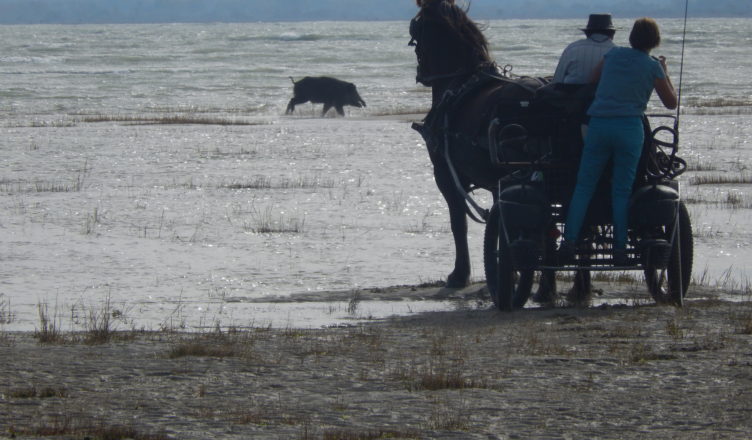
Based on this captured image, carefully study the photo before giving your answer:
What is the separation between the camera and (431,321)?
743 centimetres

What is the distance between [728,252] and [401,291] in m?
3.14

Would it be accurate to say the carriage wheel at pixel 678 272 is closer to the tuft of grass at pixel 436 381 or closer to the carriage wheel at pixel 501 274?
the carriage wheel at pixel 501 274

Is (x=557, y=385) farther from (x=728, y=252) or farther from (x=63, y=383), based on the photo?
(x=728, y=252)

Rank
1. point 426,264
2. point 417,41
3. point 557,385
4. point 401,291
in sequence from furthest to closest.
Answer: point 426,264
point 417,41
point 401,291
point 557,385

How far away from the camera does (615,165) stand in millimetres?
7395

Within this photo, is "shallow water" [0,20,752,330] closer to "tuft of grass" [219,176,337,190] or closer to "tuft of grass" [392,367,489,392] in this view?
"tuft of grass" [219,176,337,190]

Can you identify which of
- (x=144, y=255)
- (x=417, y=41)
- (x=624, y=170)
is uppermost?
(x=417, y=41)

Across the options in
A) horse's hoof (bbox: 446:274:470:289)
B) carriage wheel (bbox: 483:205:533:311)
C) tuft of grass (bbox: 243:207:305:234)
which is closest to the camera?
carriage wheel (bbox: 483:205:533:311)

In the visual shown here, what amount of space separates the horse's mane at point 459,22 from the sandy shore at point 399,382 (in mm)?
2733

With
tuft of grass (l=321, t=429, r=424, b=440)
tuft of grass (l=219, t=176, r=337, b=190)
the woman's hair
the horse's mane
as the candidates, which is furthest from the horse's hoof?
tuft of grass (l=219, t=176, r=337, b=190)

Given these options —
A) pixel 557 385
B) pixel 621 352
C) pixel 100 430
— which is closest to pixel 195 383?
pixel 100 430

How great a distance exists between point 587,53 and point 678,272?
1.45 m

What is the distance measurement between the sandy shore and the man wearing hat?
1574mm

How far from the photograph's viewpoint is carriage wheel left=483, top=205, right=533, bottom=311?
305 inches
